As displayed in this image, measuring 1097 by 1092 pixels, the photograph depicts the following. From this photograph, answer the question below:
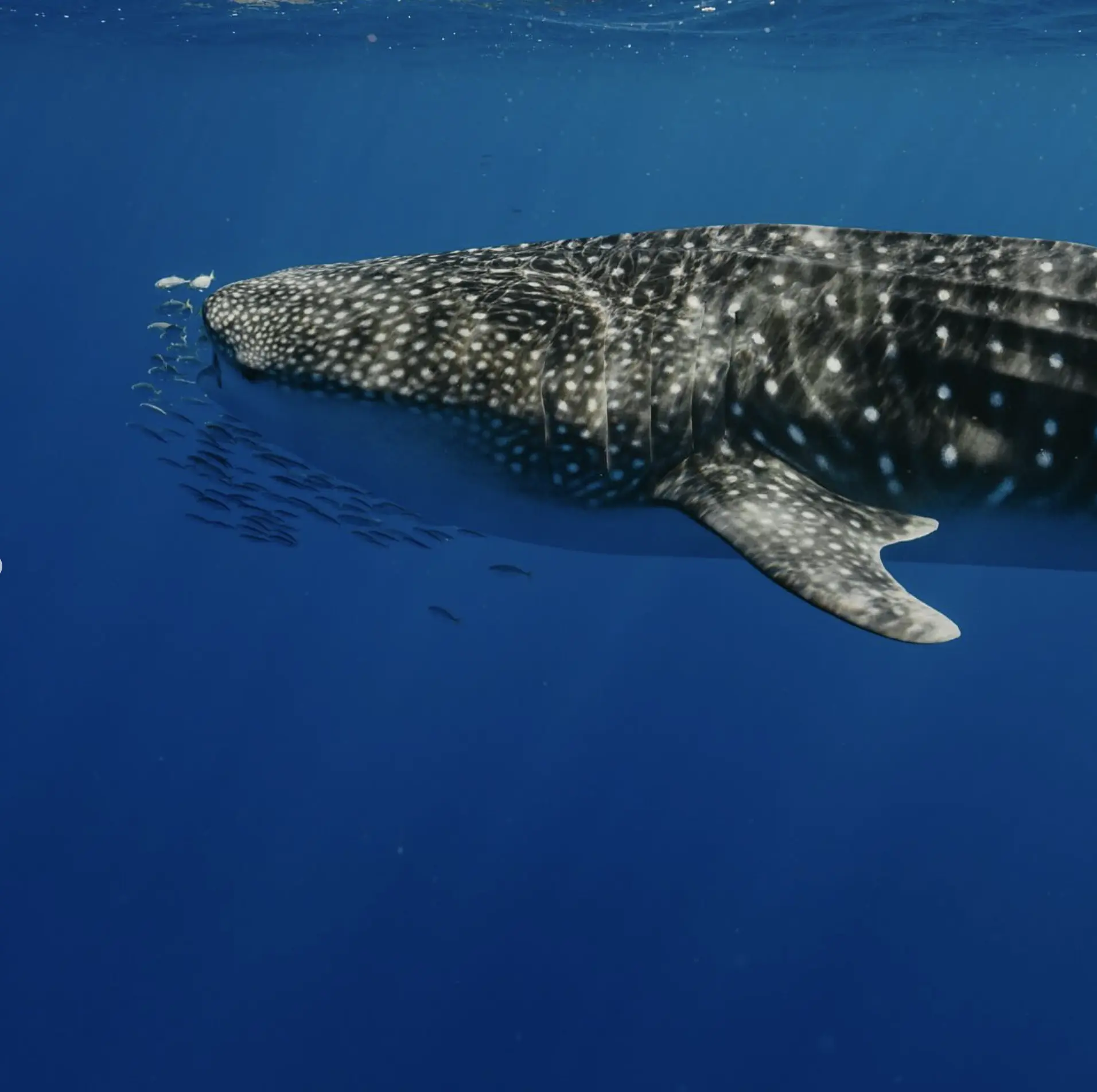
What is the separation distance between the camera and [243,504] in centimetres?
891

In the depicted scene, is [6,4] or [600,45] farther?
[600,45]

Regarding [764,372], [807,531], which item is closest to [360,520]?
[764,372]

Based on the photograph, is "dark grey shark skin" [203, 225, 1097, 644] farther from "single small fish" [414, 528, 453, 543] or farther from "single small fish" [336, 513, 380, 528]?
"single small fish" [414, 528, 453, 543]

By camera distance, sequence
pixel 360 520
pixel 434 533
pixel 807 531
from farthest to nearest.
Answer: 1. pixel 434 533
2. pixel 360 520
3. pixel 807 531

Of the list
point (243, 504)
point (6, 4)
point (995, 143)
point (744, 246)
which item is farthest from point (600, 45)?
point (995, 143)

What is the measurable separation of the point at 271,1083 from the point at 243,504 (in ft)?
28.8

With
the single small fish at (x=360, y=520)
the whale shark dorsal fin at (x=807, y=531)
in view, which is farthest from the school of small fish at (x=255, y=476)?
the whale shark dorsal fin at (x=807, y=531)

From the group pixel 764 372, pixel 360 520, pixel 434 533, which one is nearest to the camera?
pixel 764 372

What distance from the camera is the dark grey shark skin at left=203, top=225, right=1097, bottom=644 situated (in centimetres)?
466

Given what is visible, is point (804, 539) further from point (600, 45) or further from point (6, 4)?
point (600, 45)

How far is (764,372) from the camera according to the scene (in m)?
5.09

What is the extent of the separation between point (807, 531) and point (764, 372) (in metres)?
0.96

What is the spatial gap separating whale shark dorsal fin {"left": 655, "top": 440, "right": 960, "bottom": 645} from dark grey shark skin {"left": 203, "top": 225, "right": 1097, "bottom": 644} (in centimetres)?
→ 1

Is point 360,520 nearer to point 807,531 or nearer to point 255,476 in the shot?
point 255,476
